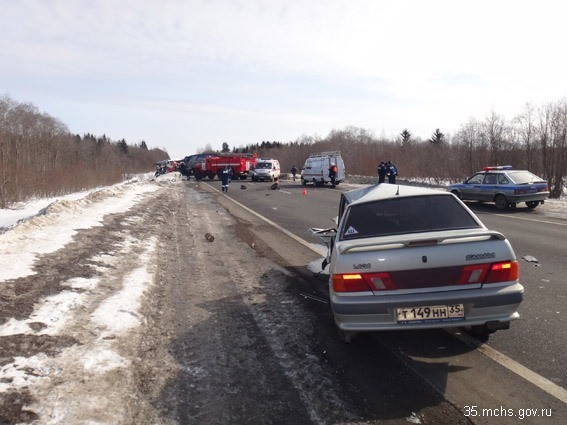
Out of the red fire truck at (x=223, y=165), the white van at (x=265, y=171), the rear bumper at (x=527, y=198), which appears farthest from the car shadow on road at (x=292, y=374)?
the red fire truck at (x=223, y=165)

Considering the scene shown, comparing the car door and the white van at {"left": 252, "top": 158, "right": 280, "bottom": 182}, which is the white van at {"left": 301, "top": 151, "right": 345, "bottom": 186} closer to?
the white van at {"left": 252, "top": 158, "right": 280, "bottom": 182}

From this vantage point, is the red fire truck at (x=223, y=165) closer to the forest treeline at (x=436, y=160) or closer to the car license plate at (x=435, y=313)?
the forest treeline at (x=436, y=160)

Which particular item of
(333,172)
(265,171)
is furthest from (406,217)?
(265,171)

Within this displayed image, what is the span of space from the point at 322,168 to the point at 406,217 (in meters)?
26.6

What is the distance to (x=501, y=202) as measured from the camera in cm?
1689

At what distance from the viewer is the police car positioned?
16.6 m

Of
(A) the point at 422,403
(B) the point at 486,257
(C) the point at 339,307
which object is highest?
(B) the point at 486,257

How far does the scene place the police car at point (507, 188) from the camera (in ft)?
54.3

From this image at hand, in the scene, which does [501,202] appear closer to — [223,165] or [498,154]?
[498,154]

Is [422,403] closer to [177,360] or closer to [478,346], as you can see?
[478,346]

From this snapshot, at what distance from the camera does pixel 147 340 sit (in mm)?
4496

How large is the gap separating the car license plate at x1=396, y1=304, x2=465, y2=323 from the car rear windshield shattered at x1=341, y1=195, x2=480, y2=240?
36.4 inches

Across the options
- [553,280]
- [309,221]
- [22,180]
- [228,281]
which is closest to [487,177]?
[309,221]

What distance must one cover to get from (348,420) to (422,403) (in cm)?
63
